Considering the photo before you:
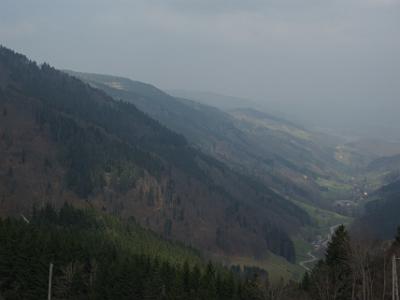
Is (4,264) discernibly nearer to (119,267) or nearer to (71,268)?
(71,268)

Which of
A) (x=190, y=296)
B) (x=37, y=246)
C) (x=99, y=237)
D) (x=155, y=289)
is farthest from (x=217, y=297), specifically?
(x=99, y=237)

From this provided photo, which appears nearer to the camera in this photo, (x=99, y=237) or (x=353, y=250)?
(x=353, y=250)

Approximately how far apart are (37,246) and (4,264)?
627 centimetres

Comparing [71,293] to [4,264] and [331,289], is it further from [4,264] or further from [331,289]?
[331,289]

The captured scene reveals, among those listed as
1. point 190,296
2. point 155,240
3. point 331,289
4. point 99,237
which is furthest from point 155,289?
point 155,240

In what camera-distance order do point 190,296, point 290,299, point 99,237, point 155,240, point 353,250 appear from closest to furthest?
point 353,250
point 290,299
point 190,296
point 99,237
point 155,240

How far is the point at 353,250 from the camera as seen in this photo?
77.5m

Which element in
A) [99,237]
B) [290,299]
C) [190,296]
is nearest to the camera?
[290,299]

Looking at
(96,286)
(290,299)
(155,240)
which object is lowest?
(155,240)

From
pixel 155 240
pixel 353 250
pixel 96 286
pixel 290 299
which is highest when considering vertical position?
pixel 353 250

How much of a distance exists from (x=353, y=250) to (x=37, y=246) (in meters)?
54.0

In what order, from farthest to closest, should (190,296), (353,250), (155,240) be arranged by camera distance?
(155,240), (190,296), (353,250)

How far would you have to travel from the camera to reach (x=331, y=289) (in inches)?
3346

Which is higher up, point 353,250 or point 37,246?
point 353,250
